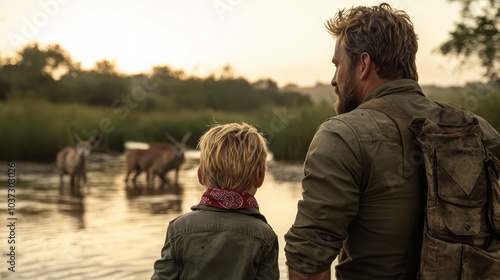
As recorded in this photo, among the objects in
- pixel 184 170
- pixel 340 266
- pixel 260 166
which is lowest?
pixel 184 170

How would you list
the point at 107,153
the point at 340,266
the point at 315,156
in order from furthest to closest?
the point at 107,153, the point at 340,266, the point at 315,156

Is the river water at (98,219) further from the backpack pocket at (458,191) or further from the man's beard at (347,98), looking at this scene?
the backpack pocket at (458,191)

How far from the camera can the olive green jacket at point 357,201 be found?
246 cm

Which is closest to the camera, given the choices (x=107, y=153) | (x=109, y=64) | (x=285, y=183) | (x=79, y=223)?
(x=79, y=223)

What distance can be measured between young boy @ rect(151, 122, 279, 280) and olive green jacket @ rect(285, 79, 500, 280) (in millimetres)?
278

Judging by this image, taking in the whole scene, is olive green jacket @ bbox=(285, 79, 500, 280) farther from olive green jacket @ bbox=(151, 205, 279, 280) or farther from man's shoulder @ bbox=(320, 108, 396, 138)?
olive green jacket @ bbox=(151, 205, 279, 280)

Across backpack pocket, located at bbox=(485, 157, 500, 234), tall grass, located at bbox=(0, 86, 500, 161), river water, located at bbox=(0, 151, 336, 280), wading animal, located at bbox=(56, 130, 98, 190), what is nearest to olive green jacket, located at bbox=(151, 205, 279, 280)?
backpack pocket, located at bbox=(485, 157, 500, 234)

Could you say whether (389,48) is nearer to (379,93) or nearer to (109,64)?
(379,93)

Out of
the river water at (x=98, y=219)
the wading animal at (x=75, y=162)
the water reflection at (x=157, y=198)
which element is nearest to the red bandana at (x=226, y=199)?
the river water at (x=98, y=219)

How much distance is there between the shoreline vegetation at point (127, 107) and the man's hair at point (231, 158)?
9.03 metres

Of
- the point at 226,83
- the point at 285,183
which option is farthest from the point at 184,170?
the point at 226,83

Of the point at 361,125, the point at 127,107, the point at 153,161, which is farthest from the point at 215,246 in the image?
the point at 127,107

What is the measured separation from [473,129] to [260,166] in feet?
2.51

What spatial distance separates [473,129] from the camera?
8.46 ft
